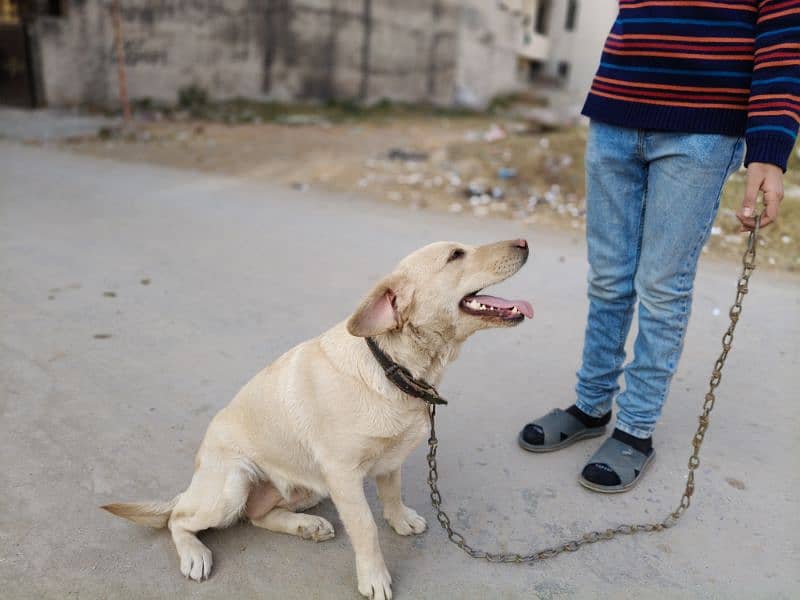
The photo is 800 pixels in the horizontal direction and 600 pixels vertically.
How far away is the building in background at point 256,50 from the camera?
11867 mm

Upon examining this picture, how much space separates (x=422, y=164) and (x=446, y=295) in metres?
5.97

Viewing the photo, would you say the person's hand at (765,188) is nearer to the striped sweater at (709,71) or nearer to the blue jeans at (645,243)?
the striped sweater at (709,71)

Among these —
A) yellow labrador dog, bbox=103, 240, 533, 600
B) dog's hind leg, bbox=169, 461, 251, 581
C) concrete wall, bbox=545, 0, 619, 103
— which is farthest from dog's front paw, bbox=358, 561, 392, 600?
concrete wall, bbox=545, 0, 619, 103

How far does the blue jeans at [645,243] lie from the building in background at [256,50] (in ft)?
38.8

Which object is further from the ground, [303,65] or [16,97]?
[303,65]

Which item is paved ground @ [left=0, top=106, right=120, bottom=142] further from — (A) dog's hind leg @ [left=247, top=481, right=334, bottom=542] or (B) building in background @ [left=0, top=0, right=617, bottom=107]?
(A) dog's hind leg @ [left=247, top=481, right=334, bottom=542]

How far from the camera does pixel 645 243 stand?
7.18ft

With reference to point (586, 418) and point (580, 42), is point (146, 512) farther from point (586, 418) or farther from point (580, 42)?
point (580, 42)

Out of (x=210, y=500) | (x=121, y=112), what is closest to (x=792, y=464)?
(x=210, y=500)

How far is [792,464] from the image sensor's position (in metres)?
2.41

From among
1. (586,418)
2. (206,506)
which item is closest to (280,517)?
(206,506)

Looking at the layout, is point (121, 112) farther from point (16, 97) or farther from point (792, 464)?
point (792, 464)

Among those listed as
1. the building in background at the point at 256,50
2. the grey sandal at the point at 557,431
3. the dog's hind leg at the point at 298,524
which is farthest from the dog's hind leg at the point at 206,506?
the building in background at the point at 256,50

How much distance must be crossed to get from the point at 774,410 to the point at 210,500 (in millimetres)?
2431
